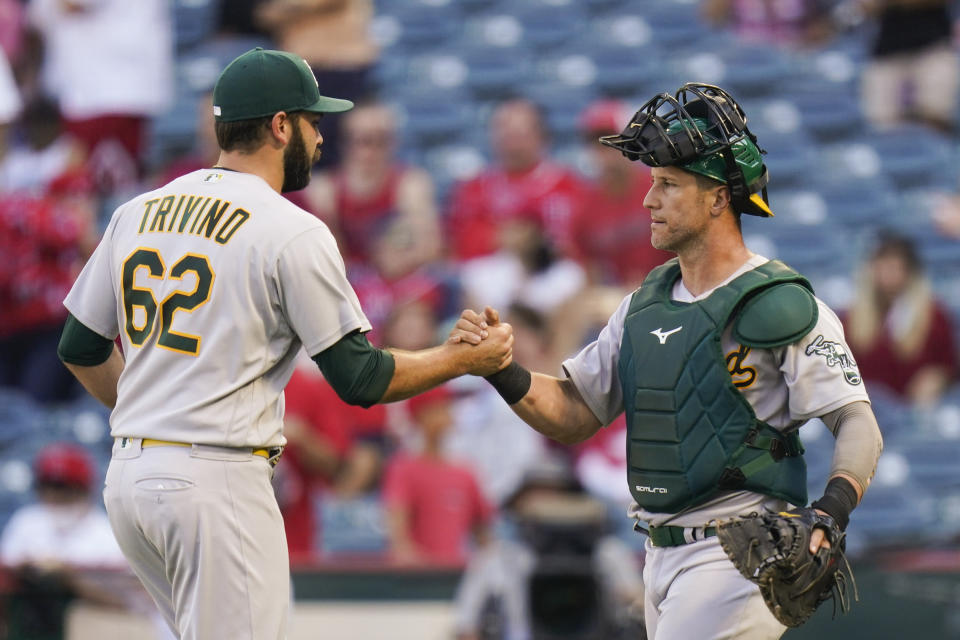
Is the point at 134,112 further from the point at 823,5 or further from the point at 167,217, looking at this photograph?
the point at 167,217

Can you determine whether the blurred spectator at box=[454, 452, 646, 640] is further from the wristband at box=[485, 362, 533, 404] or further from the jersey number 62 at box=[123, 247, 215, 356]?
the jersey number 62 at box=[123, 247, 215, 356]

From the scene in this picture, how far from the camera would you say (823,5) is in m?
10.6

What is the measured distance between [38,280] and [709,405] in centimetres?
630

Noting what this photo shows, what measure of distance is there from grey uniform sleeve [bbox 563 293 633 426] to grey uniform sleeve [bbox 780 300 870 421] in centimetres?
54

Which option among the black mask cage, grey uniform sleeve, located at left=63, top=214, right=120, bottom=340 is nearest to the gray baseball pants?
grey uniform sleeve, located at left=63, top=214, right=120, bottom=340

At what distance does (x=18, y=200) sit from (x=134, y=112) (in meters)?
1.14

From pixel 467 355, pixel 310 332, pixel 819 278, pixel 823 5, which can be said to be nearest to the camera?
pixel 310 332

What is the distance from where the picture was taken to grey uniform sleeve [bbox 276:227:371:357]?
3.42 meters

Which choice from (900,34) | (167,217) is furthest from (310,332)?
(900,34)

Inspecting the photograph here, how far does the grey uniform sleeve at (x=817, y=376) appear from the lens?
137 inches

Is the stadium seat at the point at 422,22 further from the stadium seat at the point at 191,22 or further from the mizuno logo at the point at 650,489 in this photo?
the mizuno logo at the point at 650,489

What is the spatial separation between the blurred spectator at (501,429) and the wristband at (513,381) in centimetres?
337

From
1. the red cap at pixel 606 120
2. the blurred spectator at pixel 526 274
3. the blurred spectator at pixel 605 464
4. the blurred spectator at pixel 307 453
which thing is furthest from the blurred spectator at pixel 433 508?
the red cap at pixel 606 120

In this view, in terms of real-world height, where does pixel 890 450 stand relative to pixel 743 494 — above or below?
below
